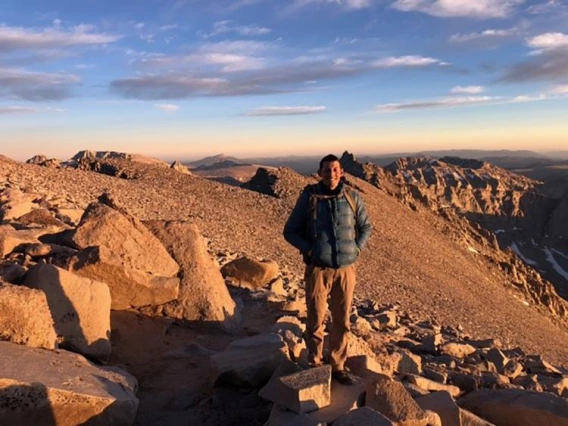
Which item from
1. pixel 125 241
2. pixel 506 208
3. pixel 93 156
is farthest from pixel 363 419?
pixel 506 208

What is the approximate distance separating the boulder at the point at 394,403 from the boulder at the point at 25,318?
127 inches

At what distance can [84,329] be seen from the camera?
6.10m

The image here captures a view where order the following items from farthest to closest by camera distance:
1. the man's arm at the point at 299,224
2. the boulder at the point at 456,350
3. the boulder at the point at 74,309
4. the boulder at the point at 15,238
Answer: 1. the boulder at the point at 456,350
2. the boulder at the point at 15,238
3. the boulder at the point at 74,309
4. the man's arm at the point at 299,224

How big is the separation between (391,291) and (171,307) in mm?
12060

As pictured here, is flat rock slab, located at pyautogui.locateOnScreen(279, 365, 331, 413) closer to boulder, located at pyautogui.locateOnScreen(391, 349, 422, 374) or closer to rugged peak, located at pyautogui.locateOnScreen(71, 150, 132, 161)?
boulder, located at pyautogui.locateOnScreen(391, 349, 422, 374)

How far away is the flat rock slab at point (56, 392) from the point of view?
4387 mm

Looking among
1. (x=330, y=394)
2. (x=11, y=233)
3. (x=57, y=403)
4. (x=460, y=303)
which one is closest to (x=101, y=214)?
(x=11, y=233)

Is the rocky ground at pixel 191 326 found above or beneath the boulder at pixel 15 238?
beneath

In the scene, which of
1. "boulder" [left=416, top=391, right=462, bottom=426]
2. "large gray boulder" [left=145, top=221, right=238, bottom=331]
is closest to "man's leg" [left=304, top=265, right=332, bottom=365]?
"boulder" [left=416, top=391, right=462, bottom=426]

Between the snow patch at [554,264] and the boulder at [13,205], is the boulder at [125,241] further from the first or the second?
the snow patch at [554,264]

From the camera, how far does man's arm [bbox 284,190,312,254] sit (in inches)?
214

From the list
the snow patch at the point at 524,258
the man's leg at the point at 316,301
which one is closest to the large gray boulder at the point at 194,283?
the man's leg at the point at 316,301

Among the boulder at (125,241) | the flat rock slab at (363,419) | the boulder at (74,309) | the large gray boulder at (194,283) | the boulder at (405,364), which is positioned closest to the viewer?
the flat rock slab at (363,419)

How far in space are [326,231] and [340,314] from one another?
910 millimetres
